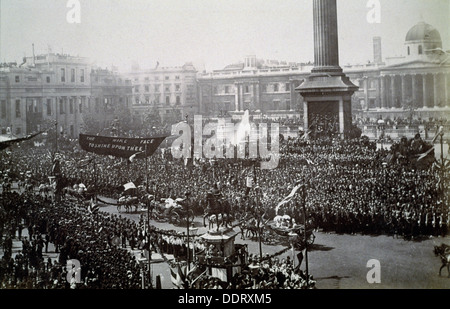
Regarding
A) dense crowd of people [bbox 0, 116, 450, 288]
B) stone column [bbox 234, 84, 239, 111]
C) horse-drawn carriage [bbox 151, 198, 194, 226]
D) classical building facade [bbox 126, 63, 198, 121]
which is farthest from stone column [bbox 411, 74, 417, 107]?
horse-drawn carriage [bbox 151, 198, 194, 226]

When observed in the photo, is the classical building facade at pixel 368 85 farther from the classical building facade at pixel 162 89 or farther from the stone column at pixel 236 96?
the classical building facade at pixel 162 89

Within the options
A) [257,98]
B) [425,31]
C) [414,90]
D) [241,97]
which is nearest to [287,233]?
[425,31]

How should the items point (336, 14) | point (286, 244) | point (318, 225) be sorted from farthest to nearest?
1. point (336, 14)
2. point (318, 225)
3. point (286, 244)

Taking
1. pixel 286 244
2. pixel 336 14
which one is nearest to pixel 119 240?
pixel 286 244

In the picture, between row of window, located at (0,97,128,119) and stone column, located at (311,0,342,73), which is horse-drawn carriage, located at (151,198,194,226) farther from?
stone column, located at (311,0,342,73)

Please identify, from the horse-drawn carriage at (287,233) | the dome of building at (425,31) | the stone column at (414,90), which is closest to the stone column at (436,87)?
the stone column at (414,90)

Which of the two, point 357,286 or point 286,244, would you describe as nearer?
point 357,286

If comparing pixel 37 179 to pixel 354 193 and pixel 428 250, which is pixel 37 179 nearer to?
pixel 354 193

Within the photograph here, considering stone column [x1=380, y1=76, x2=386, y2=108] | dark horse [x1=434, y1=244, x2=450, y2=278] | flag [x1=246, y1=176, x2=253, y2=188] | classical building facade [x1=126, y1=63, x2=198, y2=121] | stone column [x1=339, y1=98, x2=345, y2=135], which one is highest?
stone column [x1=380, y1=76, x2=386, y2=108]
